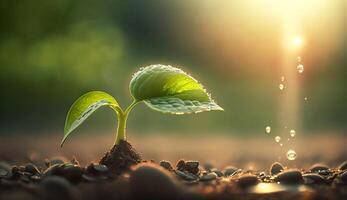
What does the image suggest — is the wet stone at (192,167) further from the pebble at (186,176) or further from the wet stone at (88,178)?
the wet stone at (88,178)

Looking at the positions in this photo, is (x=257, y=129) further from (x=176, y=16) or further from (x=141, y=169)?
(x=141, y=169)

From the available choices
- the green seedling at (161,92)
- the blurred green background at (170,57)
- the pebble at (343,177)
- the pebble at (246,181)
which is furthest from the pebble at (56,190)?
the blurred green background at (170,57)

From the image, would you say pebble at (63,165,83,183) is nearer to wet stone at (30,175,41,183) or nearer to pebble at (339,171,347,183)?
wet stone at (30,175,41,183)

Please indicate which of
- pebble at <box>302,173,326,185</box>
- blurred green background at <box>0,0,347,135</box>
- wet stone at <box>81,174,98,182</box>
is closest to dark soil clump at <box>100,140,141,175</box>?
wet stone at <box>81,174,98,182</box>

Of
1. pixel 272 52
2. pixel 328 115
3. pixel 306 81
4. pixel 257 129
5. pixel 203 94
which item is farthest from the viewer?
pixel 272 52

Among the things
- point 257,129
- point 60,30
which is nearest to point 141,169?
point 257,129

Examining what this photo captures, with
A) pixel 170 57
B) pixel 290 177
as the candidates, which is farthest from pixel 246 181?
pixel 170 57
